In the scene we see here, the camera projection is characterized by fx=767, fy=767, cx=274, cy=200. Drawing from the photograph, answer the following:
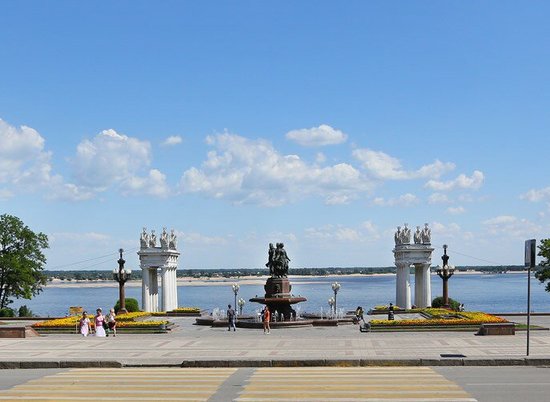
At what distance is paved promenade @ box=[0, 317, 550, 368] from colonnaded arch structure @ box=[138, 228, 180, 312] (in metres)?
28.3

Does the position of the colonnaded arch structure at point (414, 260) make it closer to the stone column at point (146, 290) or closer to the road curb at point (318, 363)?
the stone column at point (146, 290)

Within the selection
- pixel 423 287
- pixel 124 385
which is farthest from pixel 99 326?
pixel 423 287

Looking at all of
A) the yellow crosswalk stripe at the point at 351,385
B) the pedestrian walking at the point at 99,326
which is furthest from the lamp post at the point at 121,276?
the yellow crosswalk stripe at the point at 351,385

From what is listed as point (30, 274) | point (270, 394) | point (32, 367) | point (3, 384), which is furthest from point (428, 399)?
point (30, 274)

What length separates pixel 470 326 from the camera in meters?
38.8

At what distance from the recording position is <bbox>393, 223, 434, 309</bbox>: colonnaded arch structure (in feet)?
221

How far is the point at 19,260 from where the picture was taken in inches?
2758

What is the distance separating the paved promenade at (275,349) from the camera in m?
24.0

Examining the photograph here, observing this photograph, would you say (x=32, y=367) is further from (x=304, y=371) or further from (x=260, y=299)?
(x=260, y=299)

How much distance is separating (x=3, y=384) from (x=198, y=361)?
20.0ft

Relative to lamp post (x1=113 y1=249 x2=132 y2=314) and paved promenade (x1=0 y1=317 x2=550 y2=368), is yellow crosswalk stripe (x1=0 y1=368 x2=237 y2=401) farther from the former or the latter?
lamp post (x1=113 y1=249 x2=132 y2=314)

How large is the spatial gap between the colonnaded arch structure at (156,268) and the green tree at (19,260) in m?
10.7

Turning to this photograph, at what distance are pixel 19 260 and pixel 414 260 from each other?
35714 mm

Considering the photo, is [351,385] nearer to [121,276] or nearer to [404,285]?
[121,276]
